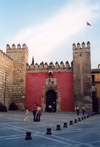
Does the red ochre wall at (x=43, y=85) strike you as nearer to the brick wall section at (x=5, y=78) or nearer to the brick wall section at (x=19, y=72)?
the brick wall section at (x=19, y=72)

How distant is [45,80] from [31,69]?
7.95 ft

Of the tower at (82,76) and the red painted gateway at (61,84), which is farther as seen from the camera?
the red painted gateway at (61,84)

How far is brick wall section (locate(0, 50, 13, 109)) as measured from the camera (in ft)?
65.3

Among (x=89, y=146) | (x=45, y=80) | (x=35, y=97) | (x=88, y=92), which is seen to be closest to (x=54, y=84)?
(x=45, y=80)

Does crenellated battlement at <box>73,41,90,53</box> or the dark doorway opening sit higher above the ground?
crenellated battlement at <box>73,41,90,53</box>

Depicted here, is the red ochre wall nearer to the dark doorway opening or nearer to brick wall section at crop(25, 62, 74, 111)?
brick wall section at crop(25, 62, 74, 111)

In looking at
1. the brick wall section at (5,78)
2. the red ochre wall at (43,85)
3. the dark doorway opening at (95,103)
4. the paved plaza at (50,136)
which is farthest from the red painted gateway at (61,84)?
the paved plaza at (50,136)

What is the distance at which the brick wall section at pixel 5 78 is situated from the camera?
19906 mm

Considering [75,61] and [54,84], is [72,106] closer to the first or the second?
[54,84]

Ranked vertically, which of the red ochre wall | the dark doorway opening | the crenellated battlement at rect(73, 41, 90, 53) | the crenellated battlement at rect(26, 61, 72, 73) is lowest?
the dark doorway opening

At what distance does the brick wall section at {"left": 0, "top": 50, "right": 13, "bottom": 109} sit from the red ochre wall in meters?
2.29

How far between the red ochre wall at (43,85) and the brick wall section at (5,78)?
229 cm

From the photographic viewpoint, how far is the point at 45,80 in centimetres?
2283

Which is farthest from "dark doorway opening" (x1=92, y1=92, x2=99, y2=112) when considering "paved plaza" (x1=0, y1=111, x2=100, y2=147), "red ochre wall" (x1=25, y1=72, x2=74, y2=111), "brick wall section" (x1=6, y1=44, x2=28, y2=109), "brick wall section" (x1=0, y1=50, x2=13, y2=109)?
"paved plaza" (x1=0, y1=111, x2=100, y2=147)
